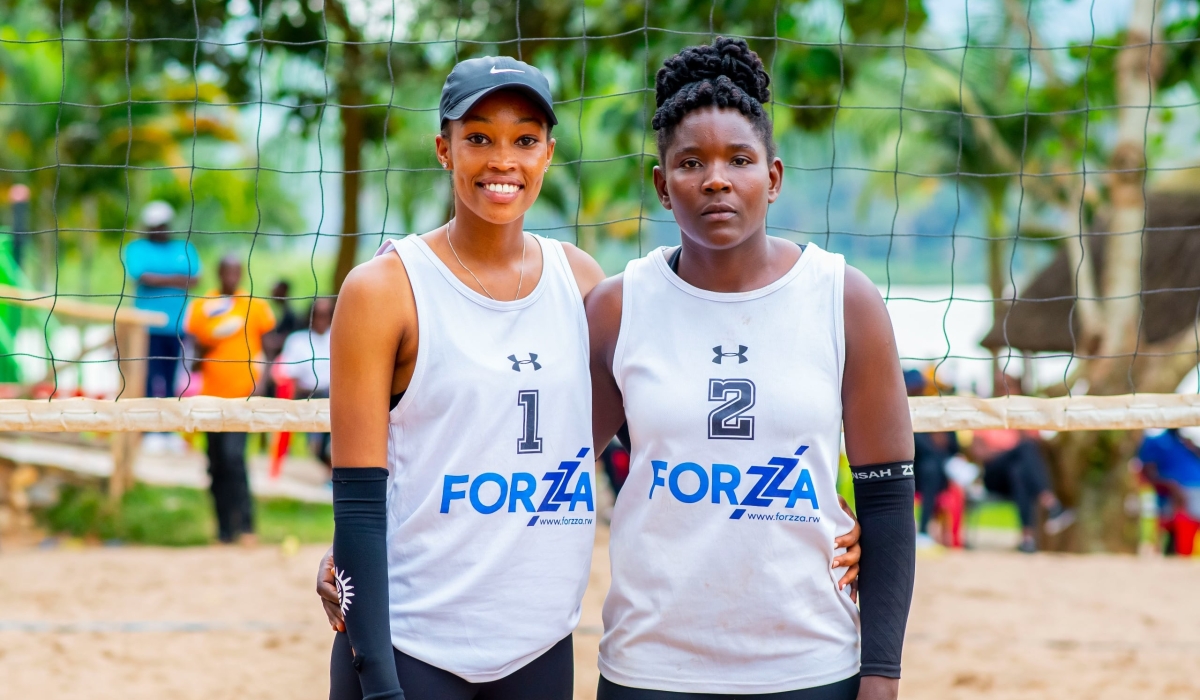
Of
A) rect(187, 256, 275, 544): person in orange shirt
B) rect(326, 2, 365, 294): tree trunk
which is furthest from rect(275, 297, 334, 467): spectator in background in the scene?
rect(187, 256, 275, 544): person in orange shirt

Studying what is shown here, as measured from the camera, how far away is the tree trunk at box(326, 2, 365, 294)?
756 centimetres

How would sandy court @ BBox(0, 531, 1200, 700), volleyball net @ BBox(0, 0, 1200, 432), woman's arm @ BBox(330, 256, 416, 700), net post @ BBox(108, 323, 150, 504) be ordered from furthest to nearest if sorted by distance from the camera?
net post @ BBox(108, 323, 150, 504)
sandy court @ BBox(0, 531, 1200, 700)
volleyball net @ BBox(0, 0, 1200, 432)
woman's arm @ BBox(330, 256, 416, 700)

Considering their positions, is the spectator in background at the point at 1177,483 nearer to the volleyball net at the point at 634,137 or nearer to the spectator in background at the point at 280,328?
the volleyball net at the point at 634,137

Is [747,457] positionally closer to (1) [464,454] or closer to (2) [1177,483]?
(1) [464,454]

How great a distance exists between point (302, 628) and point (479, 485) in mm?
3575

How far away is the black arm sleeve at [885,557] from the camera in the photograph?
174 cm

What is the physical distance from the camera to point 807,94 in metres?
6.23

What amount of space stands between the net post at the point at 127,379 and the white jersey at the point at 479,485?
5634 mm

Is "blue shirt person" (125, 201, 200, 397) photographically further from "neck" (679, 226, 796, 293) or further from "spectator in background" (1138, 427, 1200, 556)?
"spectator in background" (1138, 427, 1200, 556)

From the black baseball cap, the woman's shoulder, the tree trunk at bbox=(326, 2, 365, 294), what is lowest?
the woman's shoulder

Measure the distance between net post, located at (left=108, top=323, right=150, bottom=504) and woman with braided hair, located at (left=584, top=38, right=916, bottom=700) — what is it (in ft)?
19.1

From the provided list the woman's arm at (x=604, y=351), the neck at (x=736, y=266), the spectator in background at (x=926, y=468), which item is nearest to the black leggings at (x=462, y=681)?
the woman's arm at (x=604, y=351)

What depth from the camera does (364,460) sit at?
1669 millimetres

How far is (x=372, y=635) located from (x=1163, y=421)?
199 cm
